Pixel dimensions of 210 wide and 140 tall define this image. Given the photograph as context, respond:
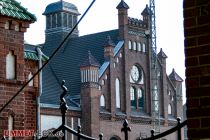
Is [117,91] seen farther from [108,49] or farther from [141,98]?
[141,98]

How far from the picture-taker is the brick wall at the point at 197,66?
10.5 feet

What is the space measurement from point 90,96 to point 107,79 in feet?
9.99

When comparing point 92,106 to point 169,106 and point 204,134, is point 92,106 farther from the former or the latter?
point 204,134

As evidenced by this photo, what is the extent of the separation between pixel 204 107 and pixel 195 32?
0.44m

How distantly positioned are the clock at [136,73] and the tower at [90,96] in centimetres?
494

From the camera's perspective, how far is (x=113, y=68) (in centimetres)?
4209

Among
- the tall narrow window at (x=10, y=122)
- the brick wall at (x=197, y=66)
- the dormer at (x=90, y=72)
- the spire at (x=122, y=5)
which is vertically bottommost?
the tall narrow window at (x=10, y=122)

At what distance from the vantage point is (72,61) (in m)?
44.8

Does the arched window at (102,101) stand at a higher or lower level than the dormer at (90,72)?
lower

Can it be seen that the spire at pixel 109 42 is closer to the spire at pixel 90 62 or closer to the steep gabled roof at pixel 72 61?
the steep gabled roof at pixel 72 61

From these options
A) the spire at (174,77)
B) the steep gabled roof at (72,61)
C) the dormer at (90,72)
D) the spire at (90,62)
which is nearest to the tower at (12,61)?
the dormer at (90,72)

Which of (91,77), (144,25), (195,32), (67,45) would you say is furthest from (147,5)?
(195,32)

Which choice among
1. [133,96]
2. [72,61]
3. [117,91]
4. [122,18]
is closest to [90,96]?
[117,91]

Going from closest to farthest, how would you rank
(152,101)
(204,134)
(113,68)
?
1. (204,134)
2. (113,68)
3. (152,101)
